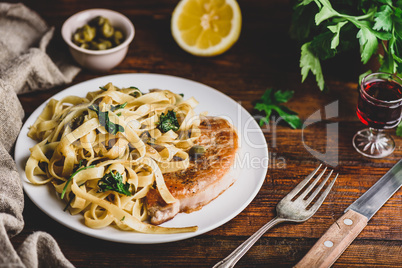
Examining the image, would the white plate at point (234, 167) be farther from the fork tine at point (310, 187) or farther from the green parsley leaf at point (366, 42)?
the green parsley leaf at point (366, 42)

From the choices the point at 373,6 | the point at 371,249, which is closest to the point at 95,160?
the point at 371,249

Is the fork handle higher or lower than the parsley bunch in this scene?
lower

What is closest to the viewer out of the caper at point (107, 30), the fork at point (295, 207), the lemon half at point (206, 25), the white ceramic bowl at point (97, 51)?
the fork at point (295, 207)

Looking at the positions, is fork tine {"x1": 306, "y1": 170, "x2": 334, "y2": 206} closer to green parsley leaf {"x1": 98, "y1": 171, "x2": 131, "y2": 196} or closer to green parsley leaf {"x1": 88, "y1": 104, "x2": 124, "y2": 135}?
green parsley leaf {"x1": 98, "y1": 171, "x2": 131, "y2": 196}

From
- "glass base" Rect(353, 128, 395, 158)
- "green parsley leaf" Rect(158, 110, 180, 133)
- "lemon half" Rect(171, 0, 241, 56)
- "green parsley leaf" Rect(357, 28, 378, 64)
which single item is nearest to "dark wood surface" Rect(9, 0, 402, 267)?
"glass base" Rect(353, 128, 395, 158)

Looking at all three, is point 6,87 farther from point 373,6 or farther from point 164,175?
point 373,6

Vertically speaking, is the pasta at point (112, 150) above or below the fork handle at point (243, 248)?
above

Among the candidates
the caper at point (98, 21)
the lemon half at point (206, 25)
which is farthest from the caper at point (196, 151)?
the caper at point (98, 21)
